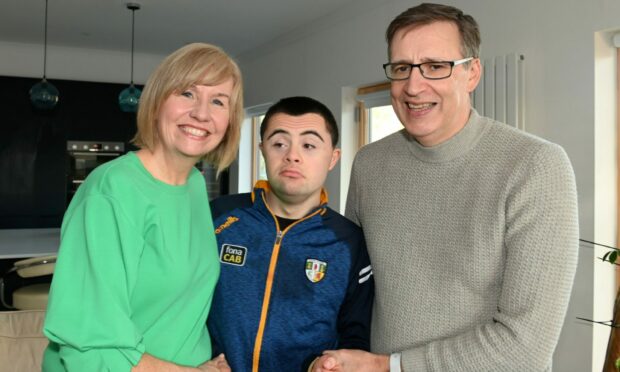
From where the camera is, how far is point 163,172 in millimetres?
1370

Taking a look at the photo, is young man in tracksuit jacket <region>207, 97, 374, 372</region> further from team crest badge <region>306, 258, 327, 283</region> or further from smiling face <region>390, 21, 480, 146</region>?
smiling face <region>390, 21, 480, 146</region>

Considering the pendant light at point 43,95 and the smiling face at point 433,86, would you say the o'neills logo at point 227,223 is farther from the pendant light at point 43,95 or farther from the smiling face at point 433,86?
the pendant light at point 43,95

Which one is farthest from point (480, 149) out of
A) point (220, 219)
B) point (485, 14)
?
point (485, 14)

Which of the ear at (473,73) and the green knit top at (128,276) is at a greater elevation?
the ear at (473,73)

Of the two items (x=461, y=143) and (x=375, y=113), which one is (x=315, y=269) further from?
(x=375, y=113)

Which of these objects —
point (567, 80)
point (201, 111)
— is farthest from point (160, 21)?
point (201, 111)

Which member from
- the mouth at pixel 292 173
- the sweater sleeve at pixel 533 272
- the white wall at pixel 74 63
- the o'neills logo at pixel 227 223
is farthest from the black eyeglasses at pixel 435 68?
the white wall at pixel 74 63

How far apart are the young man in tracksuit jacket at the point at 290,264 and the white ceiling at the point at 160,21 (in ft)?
11.2

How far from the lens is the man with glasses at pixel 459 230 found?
49.9 inches

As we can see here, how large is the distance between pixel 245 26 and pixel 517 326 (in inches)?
196

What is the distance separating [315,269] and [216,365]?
14.3 inches

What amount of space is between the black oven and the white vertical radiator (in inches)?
197

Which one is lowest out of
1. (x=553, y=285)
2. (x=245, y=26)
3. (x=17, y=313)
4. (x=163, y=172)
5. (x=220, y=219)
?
(x=17, y=313)

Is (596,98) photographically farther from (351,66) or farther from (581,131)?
(351,66)
